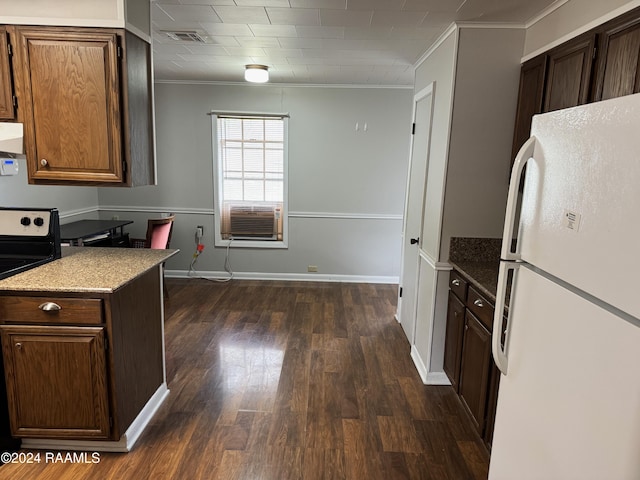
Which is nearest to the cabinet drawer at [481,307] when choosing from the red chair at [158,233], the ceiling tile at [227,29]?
the ceiling tile at [227,29]

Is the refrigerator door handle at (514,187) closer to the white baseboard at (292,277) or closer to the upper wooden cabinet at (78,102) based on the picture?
the upper wooden cabinet at (78,102)

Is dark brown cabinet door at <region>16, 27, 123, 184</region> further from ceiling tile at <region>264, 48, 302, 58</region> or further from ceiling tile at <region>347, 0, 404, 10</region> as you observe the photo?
ceiling tile at <region>264, 48, 302, 58</region>

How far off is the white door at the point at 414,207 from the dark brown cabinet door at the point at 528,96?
0.65m

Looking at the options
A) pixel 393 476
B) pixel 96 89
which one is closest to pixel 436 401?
pixel 393 476

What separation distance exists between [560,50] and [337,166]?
3155 mm

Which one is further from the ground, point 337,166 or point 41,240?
point 337,166

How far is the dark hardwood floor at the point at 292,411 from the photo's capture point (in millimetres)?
2043

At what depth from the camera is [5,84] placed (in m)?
2.18

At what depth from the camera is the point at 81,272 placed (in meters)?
2.12

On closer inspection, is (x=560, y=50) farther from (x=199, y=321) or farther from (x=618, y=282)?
(x=199, y=321)

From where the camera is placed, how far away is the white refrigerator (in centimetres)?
83

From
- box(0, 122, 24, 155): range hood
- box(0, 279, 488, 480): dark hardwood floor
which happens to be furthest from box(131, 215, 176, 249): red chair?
box(0, 122, 24, 155): range hood

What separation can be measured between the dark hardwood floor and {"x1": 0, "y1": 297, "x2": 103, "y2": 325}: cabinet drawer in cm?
75

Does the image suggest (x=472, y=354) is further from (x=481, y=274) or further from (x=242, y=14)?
(x=242, y=14)
